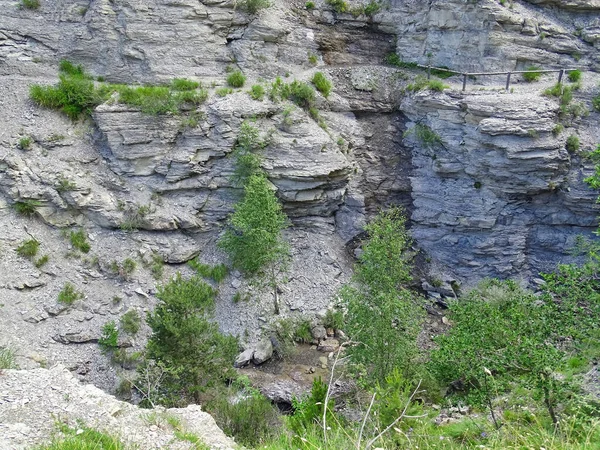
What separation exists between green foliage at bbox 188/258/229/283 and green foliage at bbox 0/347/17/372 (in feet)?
24.2

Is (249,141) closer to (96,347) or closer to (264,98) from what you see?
(264,98)

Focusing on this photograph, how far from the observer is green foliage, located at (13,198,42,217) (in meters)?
19.7

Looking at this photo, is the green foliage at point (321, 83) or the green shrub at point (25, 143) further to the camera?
the green foliage at point (321, 83)

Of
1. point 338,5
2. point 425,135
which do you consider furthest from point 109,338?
point 338,5

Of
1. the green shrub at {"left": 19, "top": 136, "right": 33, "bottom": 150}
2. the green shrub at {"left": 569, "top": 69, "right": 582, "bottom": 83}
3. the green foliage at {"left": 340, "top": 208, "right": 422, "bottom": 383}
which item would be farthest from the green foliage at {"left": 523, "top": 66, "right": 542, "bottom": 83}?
the green shrub at {"left": 19, "top": 136, "right": 33, "bottom": 150}

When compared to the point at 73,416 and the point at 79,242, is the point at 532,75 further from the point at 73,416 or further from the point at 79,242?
the point at 73,416

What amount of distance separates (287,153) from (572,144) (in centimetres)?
1191

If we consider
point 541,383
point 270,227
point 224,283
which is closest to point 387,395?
point 541,383

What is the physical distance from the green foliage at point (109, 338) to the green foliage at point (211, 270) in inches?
165

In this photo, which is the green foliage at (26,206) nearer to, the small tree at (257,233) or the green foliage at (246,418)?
the small tree at (257,233)

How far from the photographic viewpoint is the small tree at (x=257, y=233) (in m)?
19.4

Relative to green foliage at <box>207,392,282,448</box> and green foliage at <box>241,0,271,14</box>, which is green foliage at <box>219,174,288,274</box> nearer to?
green foliage at <box>207,392,282,448</box>

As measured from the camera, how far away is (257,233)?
63.2ft

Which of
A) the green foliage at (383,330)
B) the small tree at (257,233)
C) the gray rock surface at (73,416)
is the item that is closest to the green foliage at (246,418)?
the green foliage at (383,330)
